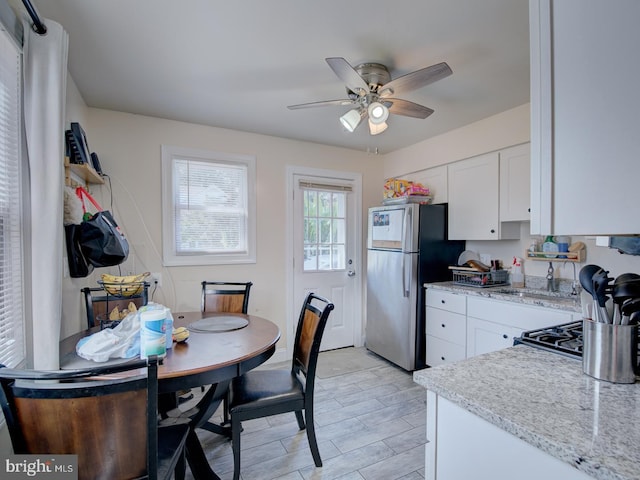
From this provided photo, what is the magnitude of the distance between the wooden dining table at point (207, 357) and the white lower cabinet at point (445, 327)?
65.6 inches

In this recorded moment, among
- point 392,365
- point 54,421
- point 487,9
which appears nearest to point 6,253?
point 54,421

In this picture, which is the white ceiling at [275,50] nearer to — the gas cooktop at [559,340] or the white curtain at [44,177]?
the white curtain at [44,177]

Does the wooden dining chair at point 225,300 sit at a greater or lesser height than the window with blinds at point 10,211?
lesser

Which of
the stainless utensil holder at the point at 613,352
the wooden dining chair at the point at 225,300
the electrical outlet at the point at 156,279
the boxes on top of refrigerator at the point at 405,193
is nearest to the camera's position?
the stainless utensil holder at the point at 613,352

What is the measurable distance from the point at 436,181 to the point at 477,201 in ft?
1.80

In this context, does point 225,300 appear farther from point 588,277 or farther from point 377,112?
point 588,277

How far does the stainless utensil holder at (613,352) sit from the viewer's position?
89 centimetres

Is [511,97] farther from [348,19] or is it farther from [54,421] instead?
[54,421]

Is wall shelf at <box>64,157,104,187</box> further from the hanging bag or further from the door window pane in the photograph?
the door window pane

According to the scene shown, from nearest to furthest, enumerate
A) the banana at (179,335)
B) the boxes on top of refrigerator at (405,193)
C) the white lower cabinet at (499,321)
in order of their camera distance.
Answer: the banana at (179,335) < the white lower cabinet at (499,321) < the boxes on top of refrigerator at (405,193)

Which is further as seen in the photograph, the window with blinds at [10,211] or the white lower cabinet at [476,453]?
the window with blinds at [10,211]

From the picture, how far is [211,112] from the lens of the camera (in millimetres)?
2717

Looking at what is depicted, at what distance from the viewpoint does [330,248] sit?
12.1 ft

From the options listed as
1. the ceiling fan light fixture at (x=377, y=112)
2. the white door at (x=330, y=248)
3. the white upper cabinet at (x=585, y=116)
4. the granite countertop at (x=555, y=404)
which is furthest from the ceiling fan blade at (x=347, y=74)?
the white door at (x=330, y=248)
